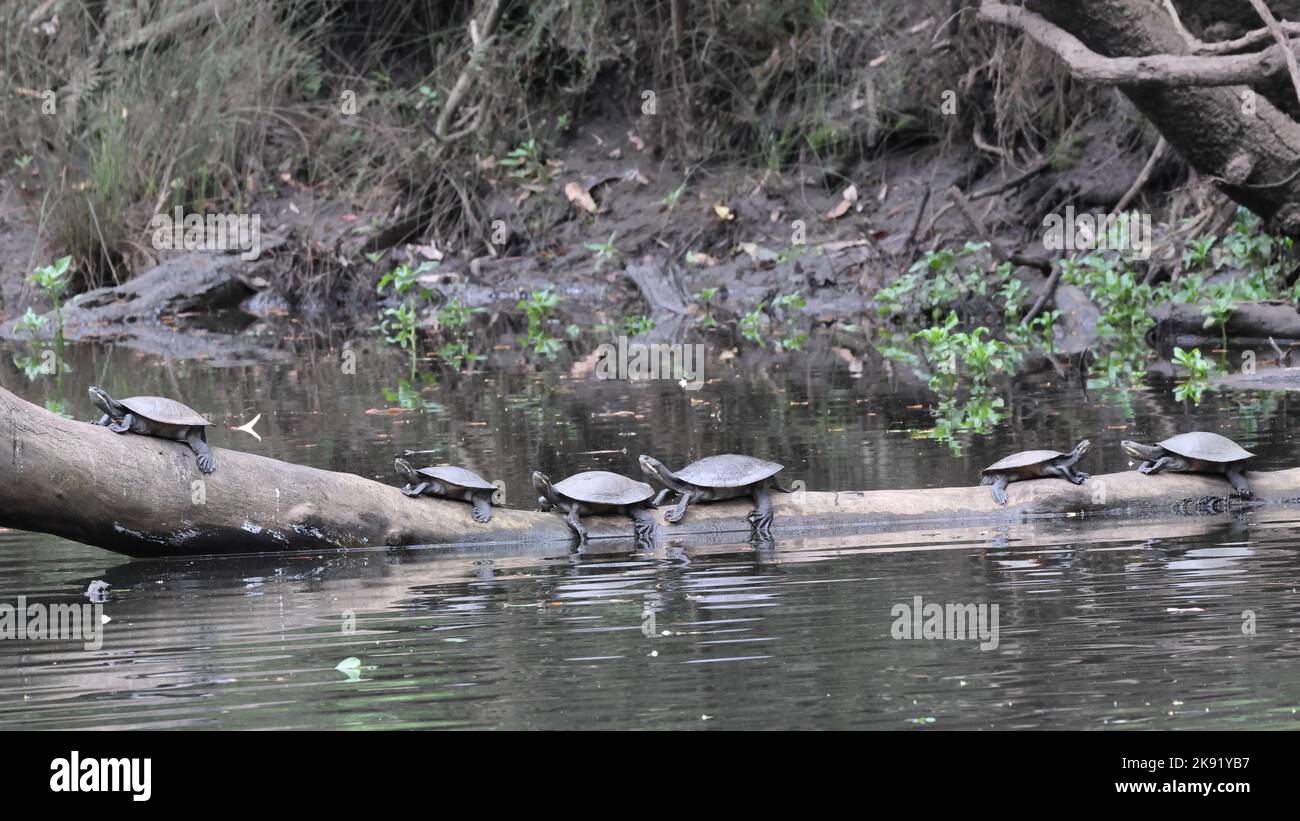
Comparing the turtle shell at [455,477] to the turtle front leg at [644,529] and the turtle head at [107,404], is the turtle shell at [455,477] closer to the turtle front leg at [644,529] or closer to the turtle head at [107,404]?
the turtle front leg at [644,529]

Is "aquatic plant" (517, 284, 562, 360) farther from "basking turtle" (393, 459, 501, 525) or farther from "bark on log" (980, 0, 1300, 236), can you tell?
"basking turtle" (393, 459, 501, 525)

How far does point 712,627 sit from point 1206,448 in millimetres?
2694

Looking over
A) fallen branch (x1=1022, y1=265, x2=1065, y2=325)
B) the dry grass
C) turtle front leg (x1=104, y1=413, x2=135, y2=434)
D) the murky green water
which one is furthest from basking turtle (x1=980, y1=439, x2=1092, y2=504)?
the dry grass

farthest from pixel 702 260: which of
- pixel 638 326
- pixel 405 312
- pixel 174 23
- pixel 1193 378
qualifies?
pixel 1193 378

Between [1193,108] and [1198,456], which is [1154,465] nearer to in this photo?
[1198,456]

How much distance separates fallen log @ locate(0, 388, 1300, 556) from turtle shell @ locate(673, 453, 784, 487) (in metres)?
0.16

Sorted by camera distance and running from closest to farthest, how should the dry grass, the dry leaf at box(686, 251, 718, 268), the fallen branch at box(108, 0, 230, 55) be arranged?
the dry leaf at box(686, 251, 718, 268) → the dry grass → the fallen branch at box(108, 0, 230, 55)

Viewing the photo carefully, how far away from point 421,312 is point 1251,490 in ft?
42.3

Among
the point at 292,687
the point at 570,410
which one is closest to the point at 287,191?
the point at 570,410

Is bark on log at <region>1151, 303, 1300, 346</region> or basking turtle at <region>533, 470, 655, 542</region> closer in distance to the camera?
basking turtle at <region>533, 470, 655, 542</region>

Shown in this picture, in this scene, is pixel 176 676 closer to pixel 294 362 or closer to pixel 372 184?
pixel 294 362

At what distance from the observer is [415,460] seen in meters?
8.37

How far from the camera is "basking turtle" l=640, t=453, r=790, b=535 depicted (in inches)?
257

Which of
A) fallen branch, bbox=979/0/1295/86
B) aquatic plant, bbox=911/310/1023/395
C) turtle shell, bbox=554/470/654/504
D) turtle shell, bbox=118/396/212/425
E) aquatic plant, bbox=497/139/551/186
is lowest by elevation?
turtle shell, bbox=554/470/654/504
